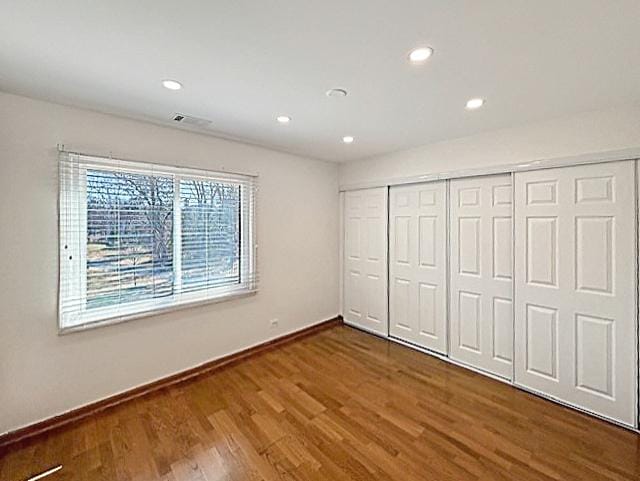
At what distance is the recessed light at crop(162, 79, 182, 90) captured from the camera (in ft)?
6.23

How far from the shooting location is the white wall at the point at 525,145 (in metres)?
2.22

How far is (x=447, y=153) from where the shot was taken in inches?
125

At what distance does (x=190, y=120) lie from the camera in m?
2.59

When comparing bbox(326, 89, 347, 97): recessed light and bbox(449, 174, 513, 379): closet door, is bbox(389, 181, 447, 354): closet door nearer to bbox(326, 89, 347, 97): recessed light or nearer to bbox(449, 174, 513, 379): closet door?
bbox(449, 174, 513, 379): closet door

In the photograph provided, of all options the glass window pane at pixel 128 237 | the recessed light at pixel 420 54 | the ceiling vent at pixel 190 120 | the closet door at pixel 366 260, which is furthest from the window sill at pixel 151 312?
the recessed light at pixel 420 54

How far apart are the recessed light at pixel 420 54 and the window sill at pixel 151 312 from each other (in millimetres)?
2666

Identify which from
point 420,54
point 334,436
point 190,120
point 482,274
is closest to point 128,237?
point 190,120

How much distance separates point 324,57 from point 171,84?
3.42ft

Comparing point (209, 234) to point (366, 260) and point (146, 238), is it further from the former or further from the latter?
point (366, 260)

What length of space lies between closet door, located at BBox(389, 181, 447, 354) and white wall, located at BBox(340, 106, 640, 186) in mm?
255

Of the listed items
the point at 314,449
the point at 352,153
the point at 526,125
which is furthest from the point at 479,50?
the point at 314,449

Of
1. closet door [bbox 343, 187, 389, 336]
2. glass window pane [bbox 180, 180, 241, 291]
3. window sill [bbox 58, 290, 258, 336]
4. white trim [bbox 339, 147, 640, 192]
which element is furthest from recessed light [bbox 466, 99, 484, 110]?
window sill [bbox 58, 290, 258, 336]

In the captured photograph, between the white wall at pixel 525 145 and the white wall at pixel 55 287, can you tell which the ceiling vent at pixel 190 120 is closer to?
the white wall at pixel 55 287

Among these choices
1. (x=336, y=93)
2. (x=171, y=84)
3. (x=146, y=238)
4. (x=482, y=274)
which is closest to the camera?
(x=171, y=84)
